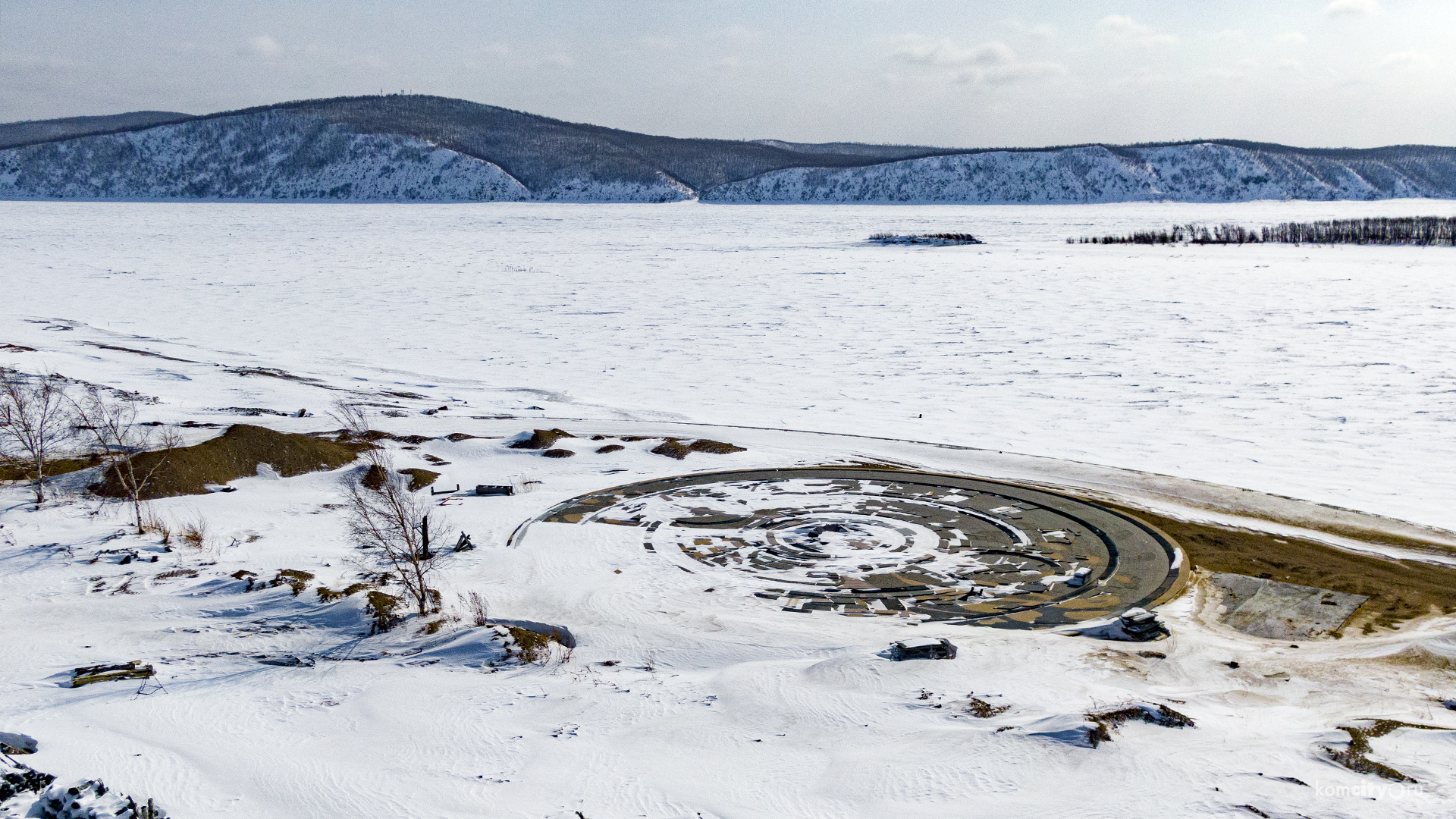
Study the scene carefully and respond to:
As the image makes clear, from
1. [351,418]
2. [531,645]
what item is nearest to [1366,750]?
[531,645]

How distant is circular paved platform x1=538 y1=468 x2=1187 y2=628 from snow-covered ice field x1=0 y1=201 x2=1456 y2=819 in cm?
86

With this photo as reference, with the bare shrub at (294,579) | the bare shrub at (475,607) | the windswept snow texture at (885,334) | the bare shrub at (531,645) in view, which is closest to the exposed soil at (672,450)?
the windswept snow texture at (885,334)

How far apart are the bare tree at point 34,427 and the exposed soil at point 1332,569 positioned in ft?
69.6

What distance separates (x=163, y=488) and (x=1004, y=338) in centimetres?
3041

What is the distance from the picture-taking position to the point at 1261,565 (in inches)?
627

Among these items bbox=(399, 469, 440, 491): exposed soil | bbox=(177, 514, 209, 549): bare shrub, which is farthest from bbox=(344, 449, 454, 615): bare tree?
bbox=(177, 514, 209, 549): bare shrub

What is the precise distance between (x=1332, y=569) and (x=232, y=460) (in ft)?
68.6

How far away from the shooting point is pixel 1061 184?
187375 millimetres

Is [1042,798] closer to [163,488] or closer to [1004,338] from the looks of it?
[163,488]

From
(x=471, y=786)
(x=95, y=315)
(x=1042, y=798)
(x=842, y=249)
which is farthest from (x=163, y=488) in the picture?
(x=842, y=249)

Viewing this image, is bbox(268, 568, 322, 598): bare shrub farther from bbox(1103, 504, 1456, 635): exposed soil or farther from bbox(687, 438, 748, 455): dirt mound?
bbox(1103, 504, 1456, 635): exposed soil

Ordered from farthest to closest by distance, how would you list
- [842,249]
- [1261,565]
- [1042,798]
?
[842,249], [1261,565], [1042,798]

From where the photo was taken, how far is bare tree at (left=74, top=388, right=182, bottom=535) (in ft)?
63.5

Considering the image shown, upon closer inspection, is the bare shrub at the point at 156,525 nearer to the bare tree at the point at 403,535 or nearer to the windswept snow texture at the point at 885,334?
the bare tree at the point at 403,535
